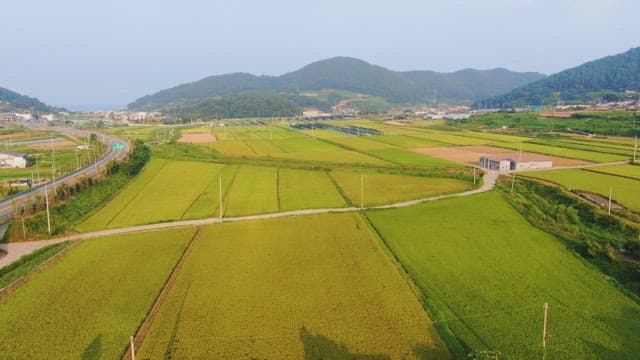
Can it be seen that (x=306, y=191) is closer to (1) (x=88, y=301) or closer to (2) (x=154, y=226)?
(2) (x=154, y=226)

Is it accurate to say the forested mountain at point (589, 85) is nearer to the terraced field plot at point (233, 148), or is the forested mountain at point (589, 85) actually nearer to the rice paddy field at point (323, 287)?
the terraced field plot at point (233, 148)

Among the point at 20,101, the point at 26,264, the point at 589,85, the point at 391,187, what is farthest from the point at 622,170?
the point at 20,101

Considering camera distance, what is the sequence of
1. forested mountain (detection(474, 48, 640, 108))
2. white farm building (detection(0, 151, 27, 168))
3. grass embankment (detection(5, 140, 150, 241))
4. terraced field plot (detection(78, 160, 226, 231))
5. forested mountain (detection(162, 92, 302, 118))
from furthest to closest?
forested mountain (detection(162, 92, 302, 118)), forested mountain (detection(474, 48, 640, 108)), white farm building (detection(0, 151, 27, 168)), terraced field plot (detection(78, 160, 226, 231)), grass embankment (detection(5, 140, 150, 241))

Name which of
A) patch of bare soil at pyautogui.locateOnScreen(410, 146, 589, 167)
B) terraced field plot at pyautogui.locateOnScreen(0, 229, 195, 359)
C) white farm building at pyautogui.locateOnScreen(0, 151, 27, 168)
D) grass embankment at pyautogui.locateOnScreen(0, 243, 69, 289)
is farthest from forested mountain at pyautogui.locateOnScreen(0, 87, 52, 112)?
terraced field plot at pyautogui.locateOnScreen(0, 229, 195, 359)

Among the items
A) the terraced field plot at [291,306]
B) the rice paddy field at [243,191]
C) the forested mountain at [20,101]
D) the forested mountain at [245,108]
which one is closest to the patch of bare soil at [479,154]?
the rice paddy field at [243,191]

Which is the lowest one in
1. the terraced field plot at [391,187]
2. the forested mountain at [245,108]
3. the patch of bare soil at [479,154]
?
the terraced field plot at [391,187]

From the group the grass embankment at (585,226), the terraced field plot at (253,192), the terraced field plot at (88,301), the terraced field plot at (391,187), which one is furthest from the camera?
the terraced field plot at (391,187)

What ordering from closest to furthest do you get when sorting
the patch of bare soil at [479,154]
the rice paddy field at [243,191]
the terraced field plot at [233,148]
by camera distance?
the rice paddy field at [243,191] → the patch of bare soil at [479,154] → the terraced field plot at [233,148]

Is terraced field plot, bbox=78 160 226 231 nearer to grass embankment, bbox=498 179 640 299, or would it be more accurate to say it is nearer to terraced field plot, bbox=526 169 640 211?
grass embankment, bbox=498 179 640 299
